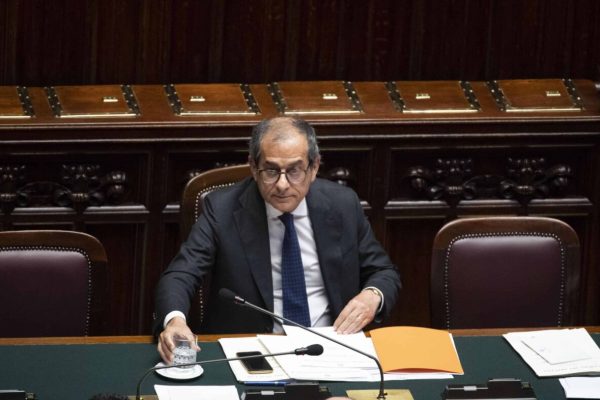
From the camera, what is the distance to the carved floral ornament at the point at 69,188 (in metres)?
5.89

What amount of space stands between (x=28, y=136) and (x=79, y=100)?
0.34 metres

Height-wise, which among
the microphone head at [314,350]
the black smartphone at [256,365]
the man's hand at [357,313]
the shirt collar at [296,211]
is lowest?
the black smartphone at [256,365]

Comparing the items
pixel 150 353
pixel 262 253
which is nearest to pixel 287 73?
pixel 262 253

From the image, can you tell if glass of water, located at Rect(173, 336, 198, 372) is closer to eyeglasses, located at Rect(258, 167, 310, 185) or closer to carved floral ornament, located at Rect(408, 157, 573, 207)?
eyeglasses, located at Rect(258, 167, 310, 185)

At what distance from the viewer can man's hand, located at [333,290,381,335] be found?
4512mm

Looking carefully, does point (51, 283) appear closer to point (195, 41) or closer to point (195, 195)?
point (195, 195)

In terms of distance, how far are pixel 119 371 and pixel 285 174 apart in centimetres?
92

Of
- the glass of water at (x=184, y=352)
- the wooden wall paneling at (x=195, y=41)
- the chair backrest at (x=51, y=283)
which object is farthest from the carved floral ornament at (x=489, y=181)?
the glass of water at (x=184, y=352)

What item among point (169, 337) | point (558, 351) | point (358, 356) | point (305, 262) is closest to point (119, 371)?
point (169, 337)

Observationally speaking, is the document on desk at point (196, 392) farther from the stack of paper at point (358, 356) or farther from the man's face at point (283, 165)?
the man's face at point (283, 165)

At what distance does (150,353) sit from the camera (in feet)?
14.1

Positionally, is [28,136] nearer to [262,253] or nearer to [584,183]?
[262,253]

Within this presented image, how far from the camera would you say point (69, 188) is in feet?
19.6

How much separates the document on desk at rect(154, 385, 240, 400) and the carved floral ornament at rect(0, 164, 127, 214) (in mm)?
2054
